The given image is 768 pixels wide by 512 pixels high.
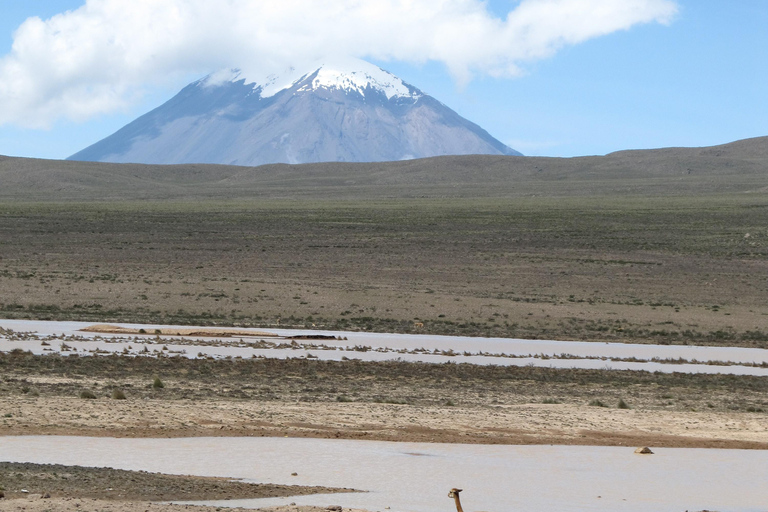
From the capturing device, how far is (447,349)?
85.1ft

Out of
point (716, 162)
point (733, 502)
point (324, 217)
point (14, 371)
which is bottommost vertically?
point (733, 502)

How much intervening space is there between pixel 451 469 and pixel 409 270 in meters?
33.7

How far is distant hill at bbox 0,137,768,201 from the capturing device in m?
117

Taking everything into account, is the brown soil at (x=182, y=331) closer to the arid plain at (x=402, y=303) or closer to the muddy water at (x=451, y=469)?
the arid plain at (x=402, y=303)

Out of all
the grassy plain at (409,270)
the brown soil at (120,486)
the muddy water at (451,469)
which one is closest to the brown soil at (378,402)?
the muddy water at (451,469)

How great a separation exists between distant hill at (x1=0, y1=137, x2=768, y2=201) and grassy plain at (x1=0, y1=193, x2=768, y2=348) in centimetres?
3710

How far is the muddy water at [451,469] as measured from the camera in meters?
10.6

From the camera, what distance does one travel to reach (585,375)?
21594 millimetres

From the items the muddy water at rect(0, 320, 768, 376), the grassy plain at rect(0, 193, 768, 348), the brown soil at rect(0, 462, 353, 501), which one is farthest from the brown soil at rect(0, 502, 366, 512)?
the grassy plain at rect(0, 193, 768, 348)

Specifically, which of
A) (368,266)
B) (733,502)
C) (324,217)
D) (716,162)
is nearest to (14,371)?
(733,502)

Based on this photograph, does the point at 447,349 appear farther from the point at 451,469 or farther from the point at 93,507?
the point at 93,507

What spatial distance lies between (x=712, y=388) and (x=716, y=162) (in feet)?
442

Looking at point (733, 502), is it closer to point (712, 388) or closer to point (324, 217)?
point (712, 388)

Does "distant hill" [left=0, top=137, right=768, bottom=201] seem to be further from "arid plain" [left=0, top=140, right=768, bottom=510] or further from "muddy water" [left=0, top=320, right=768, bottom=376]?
"muddy water" [left=0, top=320, right=768, bottom=376]
